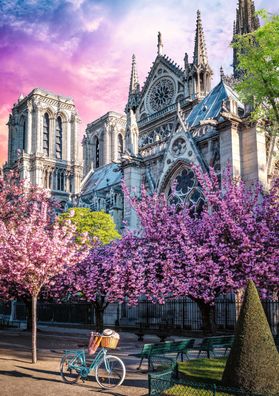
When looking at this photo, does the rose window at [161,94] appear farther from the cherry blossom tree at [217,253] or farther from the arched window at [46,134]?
the arched window at [46,134]

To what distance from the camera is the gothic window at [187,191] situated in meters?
30.4

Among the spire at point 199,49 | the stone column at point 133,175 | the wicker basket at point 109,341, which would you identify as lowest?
the wicker basket at point 109,341

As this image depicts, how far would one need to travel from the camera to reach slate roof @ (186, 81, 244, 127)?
34906 millimetres

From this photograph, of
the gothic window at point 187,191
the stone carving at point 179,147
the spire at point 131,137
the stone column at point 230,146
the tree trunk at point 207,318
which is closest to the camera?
the tree trunk at point 207,318

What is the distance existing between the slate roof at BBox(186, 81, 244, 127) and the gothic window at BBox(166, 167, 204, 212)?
4.87 metres

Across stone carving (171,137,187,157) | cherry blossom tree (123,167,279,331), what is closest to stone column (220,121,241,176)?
stone carving (171,137,187,157)

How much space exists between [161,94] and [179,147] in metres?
17.5

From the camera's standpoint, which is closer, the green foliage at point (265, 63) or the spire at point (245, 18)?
the green foliage at point (265, 63)

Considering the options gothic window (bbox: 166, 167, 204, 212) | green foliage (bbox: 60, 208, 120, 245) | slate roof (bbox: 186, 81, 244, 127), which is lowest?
green foliage (bbox: 60, 208, 120, 245)

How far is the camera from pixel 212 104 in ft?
118

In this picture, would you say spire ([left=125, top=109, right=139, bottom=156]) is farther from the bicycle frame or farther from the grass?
the bicycle frame

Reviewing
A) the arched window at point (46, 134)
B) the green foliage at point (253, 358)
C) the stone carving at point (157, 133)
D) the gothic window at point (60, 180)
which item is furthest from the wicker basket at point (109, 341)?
the arched window at point (46, 134)

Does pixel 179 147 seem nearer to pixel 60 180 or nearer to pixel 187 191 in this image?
pixel 187 191

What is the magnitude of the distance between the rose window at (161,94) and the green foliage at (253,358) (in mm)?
39882
